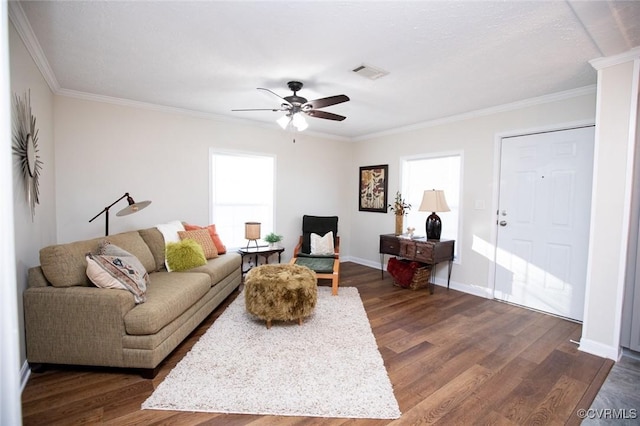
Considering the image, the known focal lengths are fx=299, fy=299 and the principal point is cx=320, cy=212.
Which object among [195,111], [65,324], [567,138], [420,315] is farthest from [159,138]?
[567,138]

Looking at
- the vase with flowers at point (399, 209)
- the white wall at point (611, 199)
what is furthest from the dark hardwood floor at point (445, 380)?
the vase with flowers at point (399, 209)

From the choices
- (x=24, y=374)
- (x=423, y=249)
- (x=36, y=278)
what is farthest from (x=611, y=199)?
(x=24, y=374)

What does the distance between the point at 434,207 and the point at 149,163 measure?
3916mm

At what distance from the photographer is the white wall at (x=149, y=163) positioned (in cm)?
354

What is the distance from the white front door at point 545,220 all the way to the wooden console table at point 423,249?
62cm

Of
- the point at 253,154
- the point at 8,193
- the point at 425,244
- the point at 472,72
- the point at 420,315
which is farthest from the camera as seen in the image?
the point at 253,154

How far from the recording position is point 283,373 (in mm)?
2211

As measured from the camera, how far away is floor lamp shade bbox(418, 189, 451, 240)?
4145 millimetres

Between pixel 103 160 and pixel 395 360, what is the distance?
4001 mm

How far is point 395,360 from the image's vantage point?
2.45 m

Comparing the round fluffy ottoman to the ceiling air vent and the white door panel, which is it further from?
the white door panel

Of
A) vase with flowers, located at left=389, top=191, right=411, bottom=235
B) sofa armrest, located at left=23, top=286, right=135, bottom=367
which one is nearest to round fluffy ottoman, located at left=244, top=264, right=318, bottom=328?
sofa armrest, located at left=23, top=286, right=135, bottom=367

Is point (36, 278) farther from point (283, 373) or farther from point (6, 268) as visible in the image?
point (283, 373)

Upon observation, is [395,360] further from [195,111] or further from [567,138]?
[195,111]
